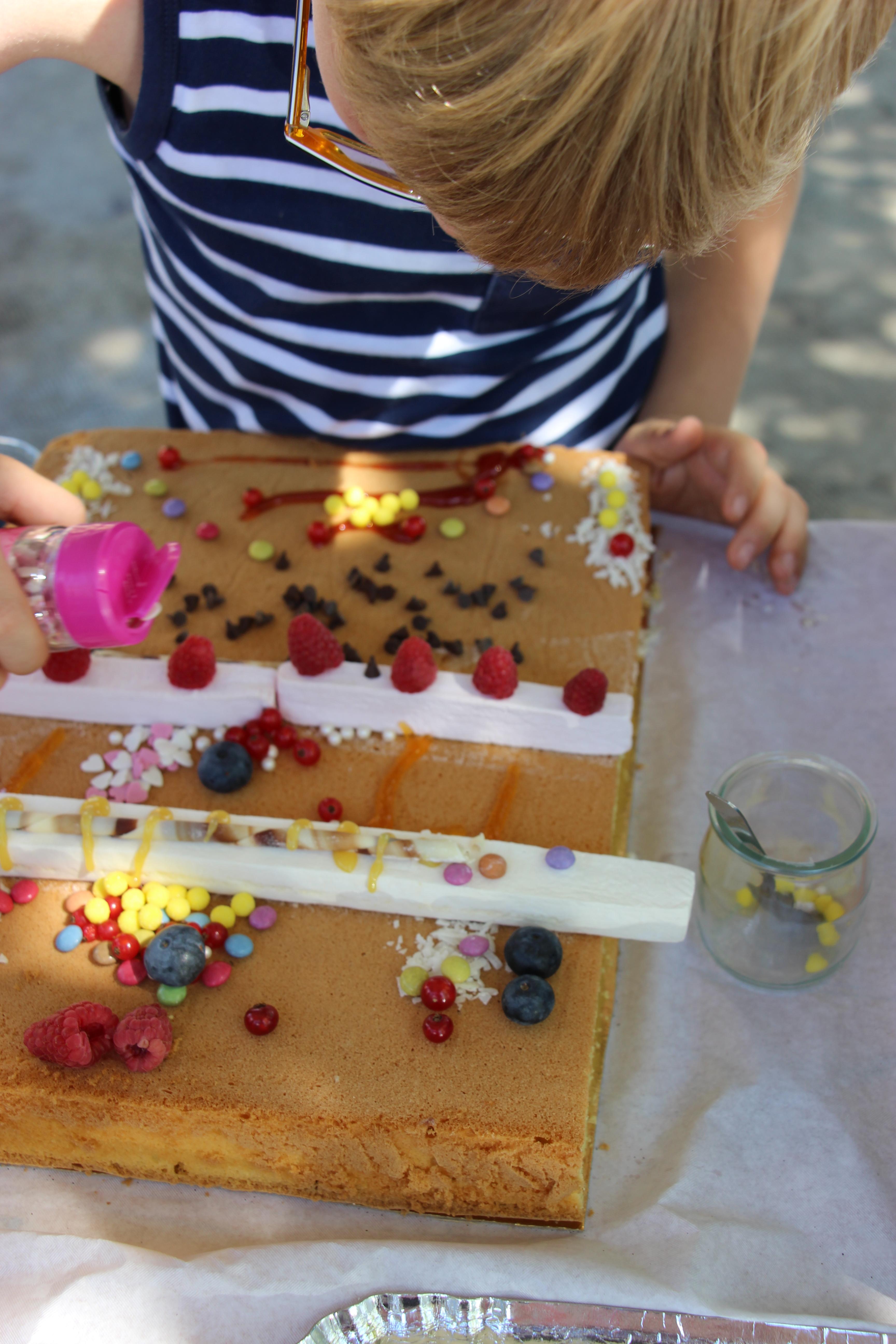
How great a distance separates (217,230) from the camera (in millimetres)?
1272

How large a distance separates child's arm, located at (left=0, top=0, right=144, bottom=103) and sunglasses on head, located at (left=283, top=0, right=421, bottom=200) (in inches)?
13.8

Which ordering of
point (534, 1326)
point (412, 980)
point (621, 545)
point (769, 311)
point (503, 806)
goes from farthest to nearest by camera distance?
point (769, 311) → point (621, 545) → point (503, 806) → point (412, 980) → point (534, 1326)

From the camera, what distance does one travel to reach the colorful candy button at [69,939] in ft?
3.16

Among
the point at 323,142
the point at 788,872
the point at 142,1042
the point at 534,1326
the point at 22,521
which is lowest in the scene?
the point at 534,1326

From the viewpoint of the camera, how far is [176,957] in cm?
93

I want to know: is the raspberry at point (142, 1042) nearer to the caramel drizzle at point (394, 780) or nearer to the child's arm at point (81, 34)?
the caramel drizzle at point (394, 780)

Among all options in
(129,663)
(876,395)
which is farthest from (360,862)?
(876,395)

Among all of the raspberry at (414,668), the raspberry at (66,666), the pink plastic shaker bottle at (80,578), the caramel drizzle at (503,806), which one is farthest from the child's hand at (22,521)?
the caramel drizzle at (503,806)

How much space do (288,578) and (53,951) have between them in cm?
50

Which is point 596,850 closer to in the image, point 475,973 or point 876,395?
point 475,973

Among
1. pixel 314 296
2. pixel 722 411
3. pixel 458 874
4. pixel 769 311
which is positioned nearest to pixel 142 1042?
pixel 458 874

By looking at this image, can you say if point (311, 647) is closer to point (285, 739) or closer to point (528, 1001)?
point (285, 739)

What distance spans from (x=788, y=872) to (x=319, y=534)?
67 cm

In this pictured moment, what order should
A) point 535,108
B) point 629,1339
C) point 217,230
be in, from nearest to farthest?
point 535,108 < point 629,1339 < point 217,230
